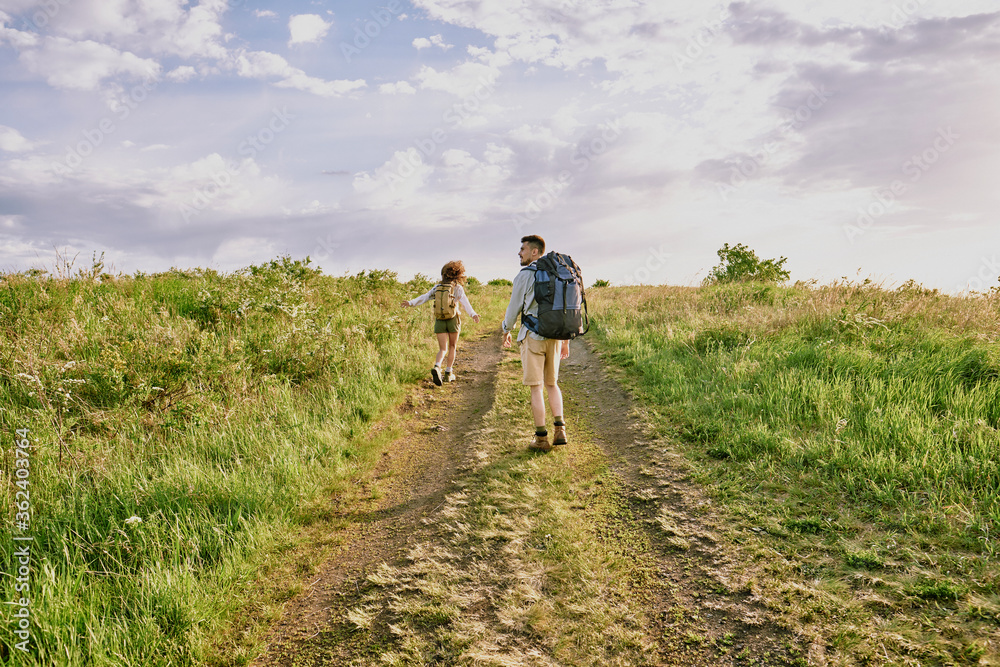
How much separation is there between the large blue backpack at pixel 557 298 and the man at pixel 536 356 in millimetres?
230

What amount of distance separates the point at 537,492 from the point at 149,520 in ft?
11.1

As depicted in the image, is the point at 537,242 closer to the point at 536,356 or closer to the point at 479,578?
the point at 536,356

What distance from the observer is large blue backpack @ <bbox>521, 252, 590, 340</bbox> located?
558 cm

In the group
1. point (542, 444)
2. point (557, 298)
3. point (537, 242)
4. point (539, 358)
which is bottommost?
point (542, 444)

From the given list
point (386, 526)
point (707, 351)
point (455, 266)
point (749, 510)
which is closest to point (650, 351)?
point (707, 351)

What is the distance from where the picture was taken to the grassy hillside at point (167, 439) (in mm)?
3188

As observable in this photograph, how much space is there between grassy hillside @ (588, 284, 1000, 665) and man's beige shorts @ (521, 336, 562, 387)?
1703 mm

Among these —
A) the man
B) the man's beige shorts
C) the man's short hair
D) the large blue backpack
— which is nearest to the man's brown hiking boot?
the man

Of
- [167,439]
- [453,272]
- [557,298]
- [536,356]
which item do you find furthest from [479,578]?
[453,272]

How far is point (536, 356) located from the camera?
5926mm

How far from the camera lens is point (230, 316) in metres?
8.83

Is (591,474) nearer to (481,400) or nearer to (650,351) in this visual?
(481,400)

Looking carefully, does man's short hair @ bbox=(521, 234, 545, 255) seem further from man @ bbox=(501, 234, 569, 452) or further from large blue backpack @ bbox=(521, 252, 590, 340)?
large blue backpack @ bbox=(521, 252, 590, 340)

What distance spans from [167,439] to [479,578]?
415cm
